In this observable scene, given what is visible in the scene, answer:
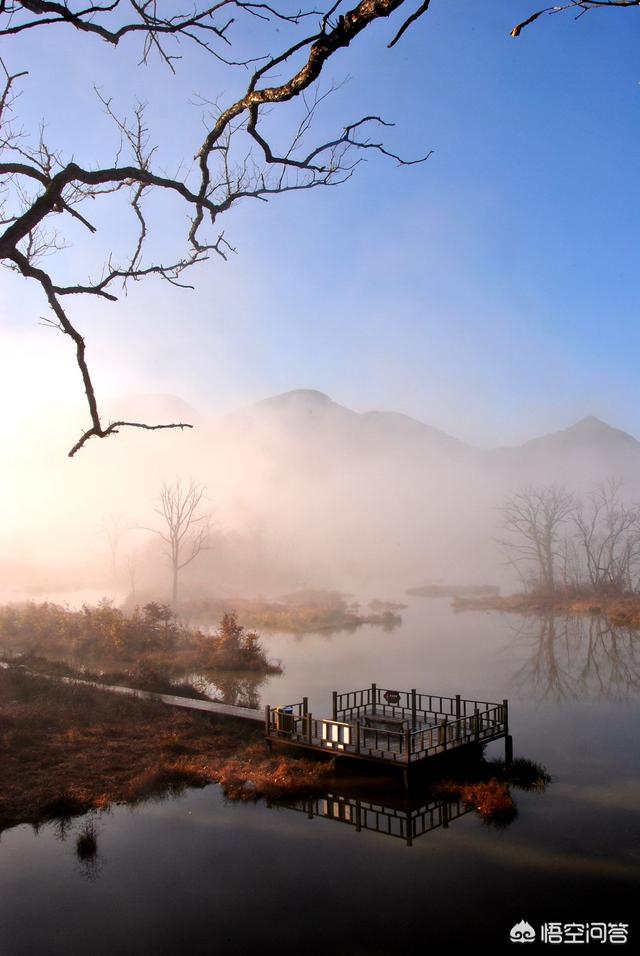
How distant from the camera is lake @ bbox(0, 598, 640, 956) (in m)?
9.20

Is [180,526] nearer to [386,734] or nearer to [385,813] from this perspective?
[386,734]

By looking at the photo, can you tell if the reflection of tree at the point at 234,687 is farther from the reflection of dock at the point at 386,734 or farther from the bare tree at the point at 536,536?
the bare tree at the point at 536,536

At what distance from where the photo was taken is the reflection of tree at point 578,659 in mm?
26297

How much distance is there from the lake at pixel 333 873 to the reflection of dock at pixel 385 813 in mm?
52

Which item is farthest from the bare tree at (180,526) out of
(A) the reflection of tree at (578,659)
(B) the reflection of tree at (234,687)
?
(A) the reflection of tree at (578,659)

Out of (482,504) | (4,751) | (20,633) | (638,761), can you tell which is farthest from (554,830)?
(482,504)

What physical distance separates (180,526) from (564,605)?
147 feet

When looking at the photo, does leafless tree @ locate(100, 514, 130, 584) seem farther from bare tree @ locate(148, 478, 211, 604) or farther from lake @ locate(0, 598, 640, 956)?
lake @ locate(0, 598, 640, 956)

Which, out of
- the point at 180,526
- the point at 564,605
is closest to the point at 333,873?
the point at 564,605

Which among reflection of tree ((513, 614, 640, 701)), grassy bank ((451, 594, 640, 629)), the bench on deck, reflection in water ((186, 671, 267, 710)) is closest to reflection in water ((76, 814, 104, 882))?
the bench on deck

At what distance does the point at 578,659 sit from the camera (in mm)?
32844

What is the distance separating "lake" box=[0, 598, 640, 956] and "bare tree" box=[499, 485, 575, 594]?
46.7 metres

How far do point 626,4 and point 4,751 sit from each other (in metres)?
18.4

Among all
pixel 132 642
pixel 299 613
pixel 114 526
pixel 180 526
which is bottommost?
pixel 132 642
